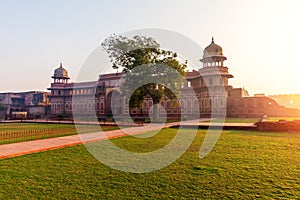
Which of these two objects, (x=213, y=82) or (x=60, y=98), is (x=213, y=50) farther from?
(x=60, y=98)

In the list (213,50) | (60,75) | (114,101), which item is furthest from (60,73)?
(213,50)

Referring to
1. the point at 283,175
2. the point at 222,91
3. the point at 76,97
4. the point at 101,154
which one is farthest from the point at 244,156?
the point at 76,97

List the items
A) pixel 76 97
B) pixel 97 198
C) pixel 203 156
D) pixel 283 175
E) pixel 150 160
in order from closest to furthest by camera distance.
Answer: pixel 97 198 < pixel 283 175 < pixel 150 160 < pixel 203 156 < pixel 76 97

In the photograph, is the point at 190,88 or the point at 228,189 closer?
the point at 228,189

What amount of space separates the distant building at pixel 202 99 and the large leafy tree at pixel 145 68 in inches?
204

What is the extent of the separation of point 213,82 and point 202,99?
10.7 ft

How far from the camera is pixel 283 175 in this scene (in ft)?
18.5

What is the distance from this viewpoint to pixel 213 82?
3503cm

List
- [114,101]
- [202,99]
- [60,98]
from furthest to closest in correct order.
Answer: [60,98] → [114,101] → [202,99]

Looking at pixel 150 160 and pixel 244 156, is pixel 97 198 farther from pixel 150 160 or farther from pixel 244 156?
pixel 244 156

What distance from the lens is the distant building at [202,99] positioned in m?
33.7

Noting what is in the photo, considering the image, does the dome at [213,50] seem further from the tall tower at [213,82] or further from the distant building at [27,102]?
the distant building at [27,102]

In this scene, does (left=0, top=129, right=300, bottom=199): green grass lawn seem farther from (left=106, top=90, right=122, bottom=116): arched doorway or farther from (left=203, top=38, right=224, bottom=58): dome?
(left=106, top=90, right=122, bottom=116): arched doorway

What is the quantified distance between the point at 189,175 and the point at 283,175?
2.17 metres
